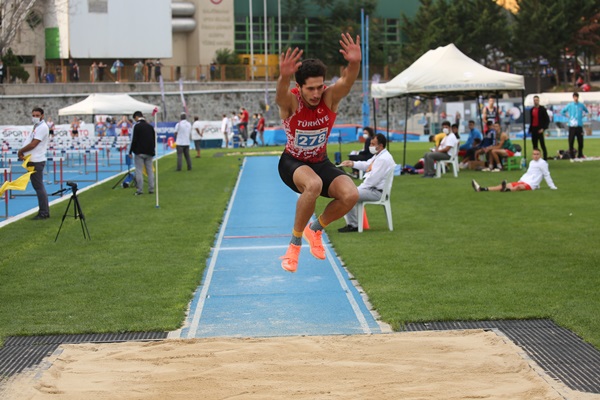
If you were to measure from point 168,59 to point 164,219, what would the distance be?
54908mm

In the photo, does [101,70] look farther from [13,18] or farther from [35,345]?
[35,345]

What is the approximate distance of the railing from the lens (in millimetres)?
61719

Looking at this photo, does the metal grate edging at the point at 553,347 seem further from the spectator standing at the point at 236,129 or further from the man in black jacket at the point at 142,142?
the spectator standing at the point at 236,129

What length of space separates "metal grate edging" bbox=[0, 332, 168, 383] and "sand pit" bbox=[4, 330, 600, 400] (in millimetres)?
193

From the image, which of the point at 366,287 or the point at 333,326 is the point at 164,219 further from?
the point at 333,326

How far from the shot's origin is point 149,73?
63.5 meters

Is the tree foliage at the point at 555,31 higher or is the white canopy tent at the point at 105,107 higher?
the tree foliage at the point at 555,31

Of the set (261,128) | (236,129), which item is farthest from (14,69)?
(261,128)

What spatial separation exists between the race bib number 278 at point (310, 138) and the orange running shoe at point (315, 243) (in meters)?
0.89

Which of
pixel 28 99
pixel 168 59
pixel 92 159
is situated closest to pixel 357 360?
pixel 92 159

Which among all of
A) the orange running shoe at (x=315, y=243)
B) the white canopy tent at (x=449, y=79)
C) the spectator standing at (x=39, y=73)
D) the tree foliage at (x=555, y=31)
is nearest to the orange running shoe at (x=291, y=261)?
the orange running shoe at (x=315, y=243)

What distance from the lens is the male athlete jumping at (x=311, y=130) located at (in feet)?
26.8

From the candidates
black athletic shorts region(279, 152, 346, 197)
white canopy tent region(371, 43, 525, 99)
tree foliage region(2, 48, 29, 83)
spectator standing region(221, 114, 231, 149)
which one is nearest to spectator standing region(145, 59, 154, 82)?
tree foliage region(2, 48, 29, 83)

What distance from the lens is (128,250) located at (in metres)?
14.2
